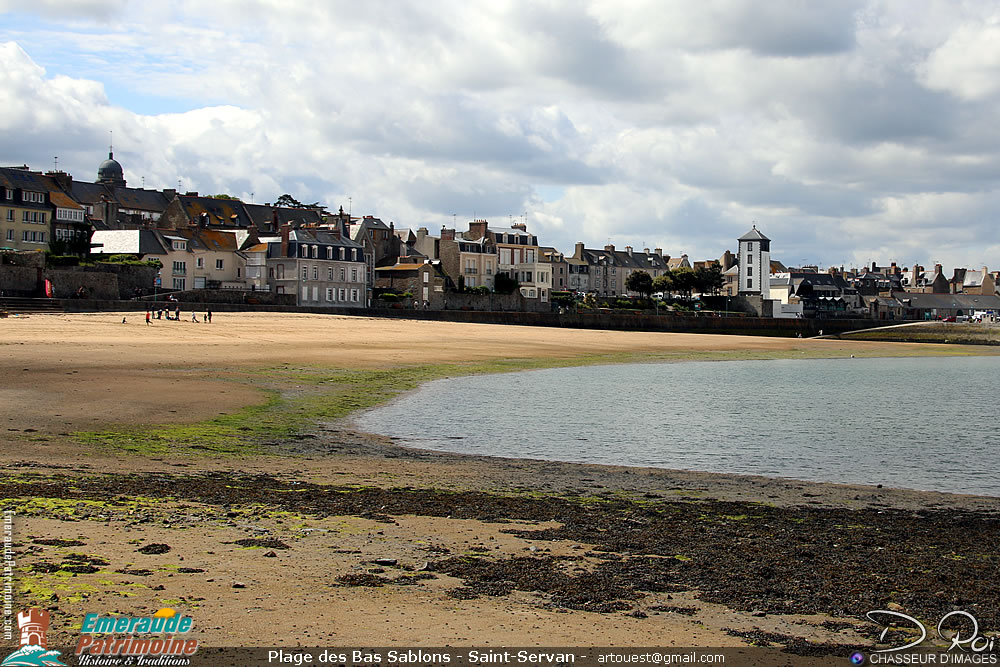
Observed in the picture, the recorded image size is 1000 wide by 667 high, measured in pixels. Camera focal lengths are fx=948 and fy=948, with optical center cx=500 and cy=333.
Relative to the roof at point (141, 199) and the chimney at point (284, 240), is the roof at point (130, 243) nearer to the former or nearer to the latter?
the chimney at point (284, 240)

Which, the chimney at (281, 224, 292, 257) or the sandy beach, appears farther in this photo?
the chimney at (281, 224, 292, 257)

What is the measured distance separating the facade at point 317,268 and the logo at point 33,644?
219 ft

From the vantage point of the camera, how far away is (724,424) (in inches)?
779

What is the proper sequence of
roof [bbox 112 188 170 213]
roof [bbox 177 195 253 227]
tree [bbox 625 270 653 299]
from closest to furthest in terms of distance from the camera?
roof [bbox 177 195 253 227] → roof [bbox 112 188 170 213] → tree [bbox 625 270 653 299]

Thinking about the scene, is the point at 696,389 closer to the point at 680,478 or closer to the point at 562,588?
the point at 680,478

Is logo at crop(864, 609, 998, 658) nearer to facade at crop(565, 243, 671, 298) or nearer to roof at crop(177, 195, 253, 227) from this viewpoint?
roof at crop(177, 195, 253, 227)

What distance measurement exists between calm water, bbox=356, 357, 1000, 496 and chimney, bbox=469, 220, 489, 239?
63378mm

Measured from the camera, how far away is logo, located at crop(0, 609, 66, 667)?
474cm

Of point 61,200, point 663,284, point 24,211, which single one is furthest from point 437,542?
point 663,284

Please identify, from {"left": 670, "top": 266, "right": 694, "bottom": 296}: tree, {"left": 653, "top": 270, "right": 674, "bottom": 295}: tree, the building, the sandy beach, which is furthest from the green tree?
the sandy beach

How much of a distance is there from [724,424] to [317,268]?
5955 cm

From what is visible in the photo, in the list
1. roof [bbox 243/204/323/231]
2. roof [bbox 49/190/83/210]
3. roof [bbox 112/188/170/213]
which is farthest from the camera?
roof [bbox 112/188/170/213]

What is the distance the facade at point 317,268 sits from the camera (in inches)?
2904

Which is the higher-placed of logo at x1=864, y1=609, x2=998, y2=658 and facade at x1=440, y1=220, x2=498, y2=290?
facade at x1=440, y1=220, x2=498, y2=290
